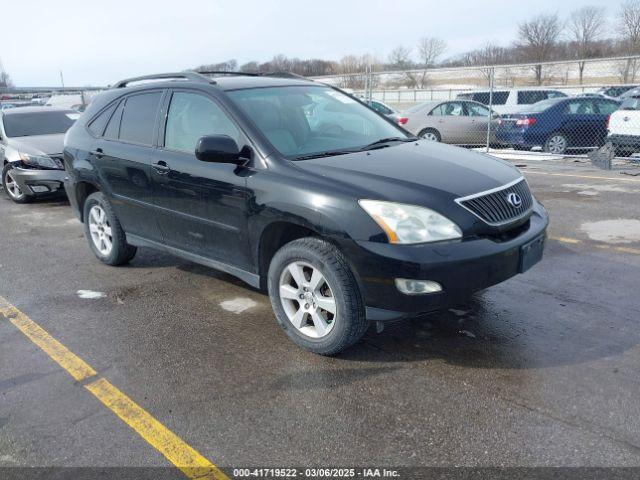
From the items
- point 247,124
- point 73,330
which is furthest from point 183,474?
point 247,124

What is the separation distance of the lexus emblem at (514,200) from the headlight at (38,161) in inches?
302

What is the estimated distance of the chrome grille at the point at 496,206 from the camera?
Answer: 3.30 meters

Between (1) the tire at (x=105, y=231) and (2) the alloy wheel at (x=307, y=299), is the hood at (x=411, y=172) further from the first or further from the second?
(1) the tire at (x=105, y=231)

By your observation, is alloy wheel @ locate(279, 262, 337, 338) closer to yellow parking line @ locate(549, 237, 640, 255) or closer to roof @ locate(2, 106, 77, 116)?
yellow parking line @ locate(549, 237, 640, 255)

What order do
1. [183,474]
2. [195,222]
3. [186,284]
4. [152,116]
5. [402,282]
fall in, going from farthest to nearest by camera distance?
[186,284] < [152,116] < [195,222] < [402,282] < [183,474]

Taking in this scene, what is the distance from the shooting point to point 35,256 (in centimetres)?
612

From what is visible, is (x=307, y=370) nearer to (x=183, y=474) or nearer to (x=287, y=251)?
(x=287, y=251)

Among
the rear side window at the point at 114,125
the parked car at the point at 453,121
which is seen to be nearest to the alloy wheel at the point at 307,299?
the rear side window at the point at 114,125

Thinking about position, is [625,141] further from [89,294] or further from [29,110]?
[29,110]

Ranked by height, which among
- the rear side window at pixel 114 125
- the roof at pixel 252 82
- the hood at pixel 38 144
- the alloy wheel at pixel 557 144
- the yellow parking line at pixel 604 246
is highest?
the roof at pixel 252 82

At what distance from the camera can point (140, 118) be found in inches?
188

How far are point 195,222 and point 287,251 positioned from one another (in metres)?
1.05

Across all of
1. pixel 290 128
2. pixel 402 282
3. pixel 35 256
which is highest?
pixel 290 128

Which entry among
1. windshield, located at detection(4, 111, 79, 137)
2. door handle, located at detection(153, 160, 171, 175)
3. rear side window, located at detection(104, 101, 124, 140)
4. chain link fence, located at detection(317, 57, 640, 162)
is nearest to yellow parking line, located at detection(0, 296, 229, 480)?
door handle, located at detection(153, 160, 171, 175)
